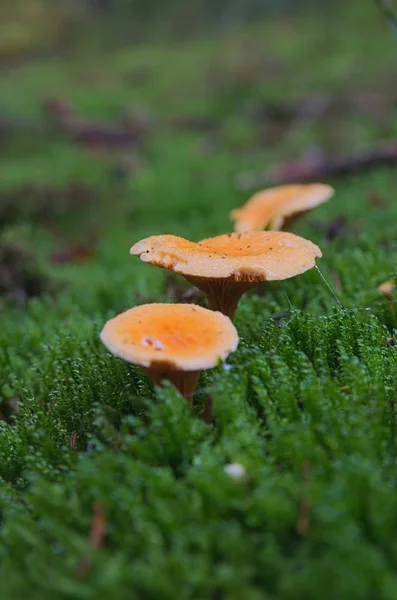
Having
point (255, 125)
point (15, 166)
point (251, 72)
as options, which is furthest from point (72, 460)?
point (251, 72)

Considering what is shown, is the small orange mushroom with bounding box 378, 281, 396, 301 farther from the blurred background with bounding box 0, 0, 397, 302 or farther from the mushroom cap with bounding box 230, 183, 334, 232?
the blurred background with bounding box 0, 0, 397, 302

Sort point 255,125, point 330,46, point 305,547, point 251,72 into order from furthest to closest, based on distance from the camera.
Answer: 1. point 330,46
2. point 251,72
3. point 255,125
4. point 305,547

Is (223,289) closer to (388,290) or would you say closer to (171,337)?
(171,337)

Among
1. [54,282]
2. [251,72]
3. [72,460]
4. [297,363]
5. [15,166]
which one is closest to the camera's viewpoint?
[72,460]

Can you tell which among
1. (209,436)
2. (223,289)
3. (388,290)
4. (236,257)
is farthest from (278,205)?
(209,436)

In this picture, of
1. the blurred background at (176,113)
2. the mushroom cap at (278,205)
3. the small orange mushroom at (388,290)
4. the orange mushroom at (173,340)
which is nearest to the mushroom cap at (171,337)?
the orange mushroom at (173,340)

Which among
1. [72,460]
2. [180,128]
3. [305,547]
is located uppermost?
[305,547]

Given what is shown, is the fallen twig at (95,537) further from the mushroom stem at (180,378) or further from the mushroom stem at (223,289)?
the mushroom stem at (223,289)

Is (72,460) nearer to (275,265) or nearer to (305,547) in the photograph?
(305,547)
